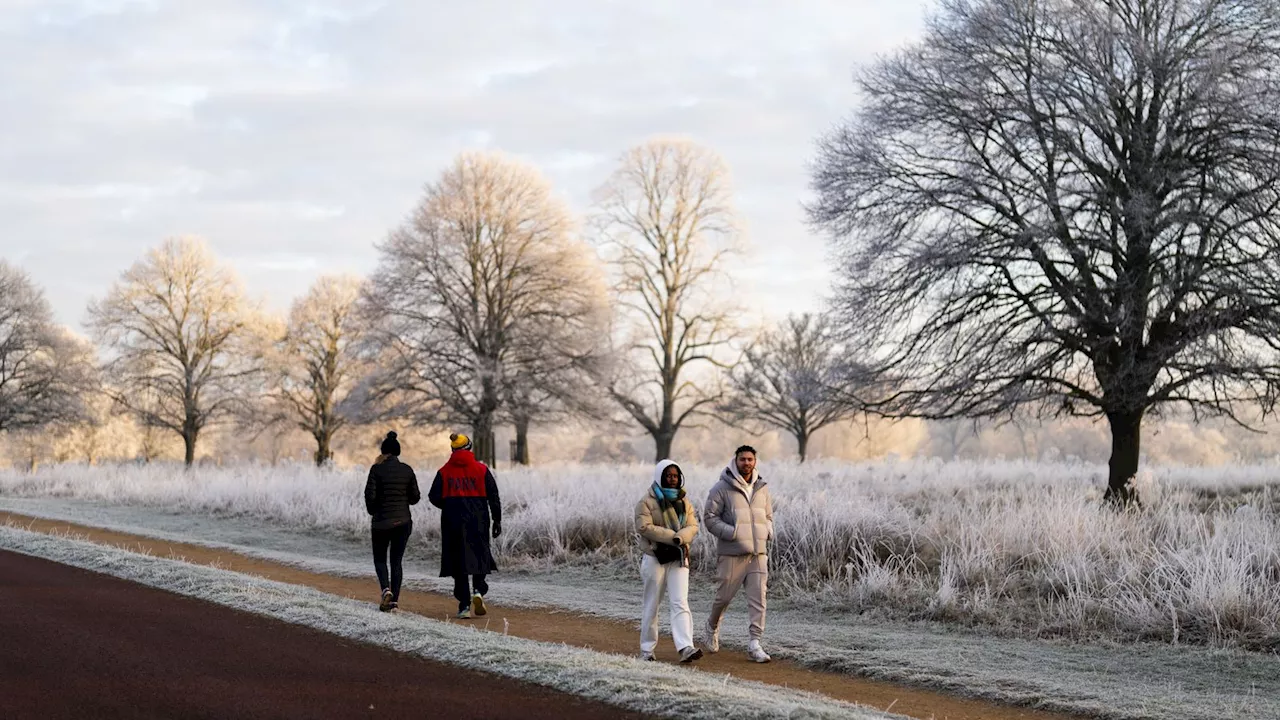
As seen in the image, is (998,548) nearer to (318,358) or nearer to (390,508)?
(390,508)

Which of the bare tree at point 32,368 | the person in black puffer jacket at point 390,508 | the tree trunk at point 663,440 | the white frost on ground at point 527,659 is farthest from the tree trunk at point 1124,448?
the bare tree at point 32,368

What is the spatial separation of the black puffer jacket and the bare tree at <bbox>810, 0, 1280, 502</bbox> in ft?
35.1

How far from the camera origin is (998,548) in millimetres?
14031

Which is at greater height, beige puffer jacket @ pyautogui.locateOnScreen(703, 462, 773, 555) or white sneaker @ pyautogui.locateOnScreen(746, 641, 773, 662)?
beige puffer jacket @ pyautogui.locateOnScreen(703, 462, 773, 555)

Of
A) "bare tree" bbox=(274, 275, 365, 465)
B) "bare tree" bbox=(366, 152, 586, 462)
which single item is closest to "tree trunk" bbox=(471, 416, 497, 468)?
"bare tree" bbox=(366, 152, 586, 462)

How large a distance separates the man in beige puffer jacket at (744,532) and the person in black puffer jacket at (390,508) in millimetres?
3950

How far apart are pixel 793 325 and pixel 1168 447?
62.9m

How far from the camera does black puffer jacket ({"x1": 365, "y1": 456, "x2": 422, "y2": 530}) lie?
41.5ft

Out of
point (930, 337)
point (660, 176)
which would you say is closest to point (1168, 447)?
point (660, 176)

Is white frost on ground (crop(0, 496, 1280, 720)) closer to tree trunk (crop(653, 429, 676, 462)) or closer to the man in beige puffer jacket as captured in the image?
the man in beige puffer jacket

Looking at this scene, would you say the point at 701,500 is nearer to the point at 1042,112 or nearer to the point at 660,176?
the point at 1042,112

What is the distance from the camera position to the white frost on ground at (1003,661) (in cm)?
853

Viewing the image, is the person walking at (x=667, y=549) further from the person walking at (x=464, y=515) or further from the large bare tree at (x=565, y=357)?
the large bare tree at (x=565, y=357)

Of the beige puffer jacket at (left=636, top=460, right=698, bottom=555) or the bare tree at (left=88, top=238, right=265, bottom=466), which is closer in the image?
the beige puffer jacket at (left=636, top=460, right=698, bottom=555)
